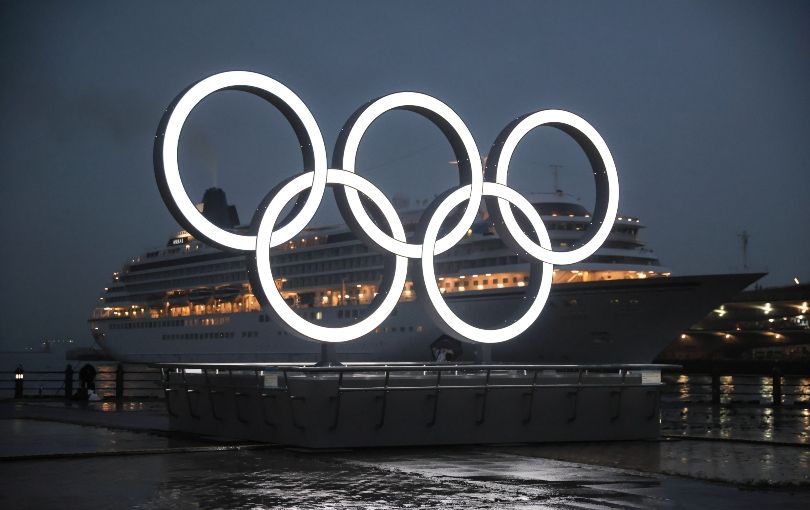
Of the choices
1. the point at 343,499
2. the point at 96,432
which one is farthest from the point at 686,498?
the point at 96,432

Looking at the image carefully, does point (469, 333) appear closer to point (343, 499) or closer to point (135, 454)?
point (135, 454)

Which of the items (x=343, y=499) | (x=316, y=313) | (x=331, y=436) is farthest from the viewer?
(x=316, y=313)

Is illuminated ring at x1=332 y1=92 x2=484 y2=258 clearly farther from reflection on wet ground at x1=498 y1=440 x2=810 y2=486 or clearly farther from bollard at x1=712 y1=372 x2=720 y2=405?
bollard at x1=712 y1=372 x2=720 y2=405

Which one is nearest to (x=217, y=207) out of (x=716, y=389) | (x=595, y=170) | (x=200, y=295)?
(x=200, y=295)

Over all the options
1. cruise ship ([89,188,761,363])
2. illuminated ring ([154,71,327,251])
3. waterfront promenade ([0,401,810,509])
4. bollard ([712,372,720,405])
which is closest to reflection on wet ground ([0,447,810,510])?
waterfront promenade ([0,401,810,509])

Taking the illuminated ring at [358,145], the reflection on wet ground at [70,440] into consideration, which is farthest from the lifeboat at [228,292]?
the illuminated ring at [358,145]

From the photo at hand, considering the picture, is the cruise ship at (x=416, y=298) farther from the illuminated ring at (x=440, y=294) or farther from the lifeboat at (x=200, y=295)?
the illuminated ring at (x=440, y=294)

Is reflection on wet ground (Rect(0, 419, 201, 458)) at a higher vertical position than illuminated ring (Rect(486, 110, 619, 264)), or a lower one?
lower
